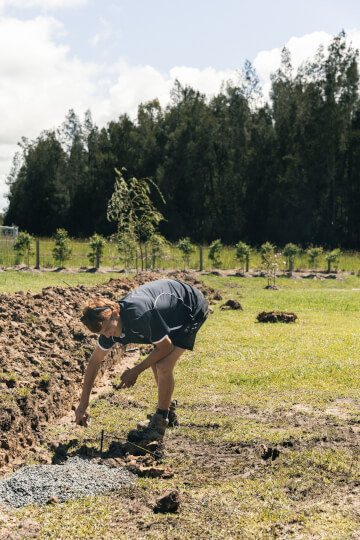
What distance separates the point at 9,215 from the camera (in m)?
59.0

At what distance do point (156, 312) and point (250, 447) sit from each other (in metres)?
1.53

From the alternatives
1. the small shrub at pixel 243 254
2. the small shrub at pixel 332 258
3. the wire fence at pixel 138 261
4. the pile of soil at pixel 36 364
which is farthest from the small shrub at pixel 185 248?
the pile of soil at pixel 36 364

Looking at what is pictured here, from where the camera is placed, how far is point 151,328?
4246mm

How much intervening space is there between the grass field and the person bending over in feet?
1.75

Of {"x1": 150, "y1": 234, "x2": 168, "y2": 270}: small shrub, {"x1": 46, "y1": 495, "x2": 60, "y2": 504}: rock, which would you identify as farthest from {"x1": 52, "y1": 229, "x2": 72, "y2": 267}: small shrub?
{"x1": 46, "y1": 495, "x2": 60, "y2": 504}: rock

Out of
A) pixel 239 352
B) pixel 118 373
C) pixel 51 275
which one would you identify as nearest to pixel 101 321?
pixel 118 373

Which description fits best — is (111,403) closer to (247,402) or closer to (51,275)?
(247,402)

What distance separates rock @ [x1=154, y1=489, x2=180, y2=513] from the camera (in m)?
3.50

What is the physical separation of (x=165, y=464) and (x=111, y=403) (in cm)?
168

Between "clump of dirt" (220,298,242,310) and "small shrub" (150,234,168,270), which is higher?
"small shrub" (150,234,168,270)

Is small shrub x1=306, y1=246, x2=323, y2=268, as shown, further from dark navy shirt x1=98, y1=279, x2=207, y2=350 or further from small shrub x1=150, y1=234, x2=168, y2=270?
dark navy shirt x1=98, y1=279, x2=207, y2=350

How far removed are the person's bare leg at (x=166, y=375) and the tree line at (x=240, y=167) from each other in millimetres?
36264

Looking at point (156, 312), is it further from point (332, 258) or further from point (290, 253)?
point (332, 258)

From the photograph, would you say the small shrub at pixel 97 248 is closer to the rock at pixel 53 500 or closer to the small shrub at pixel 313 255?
the small shrub at pixel 313 255
